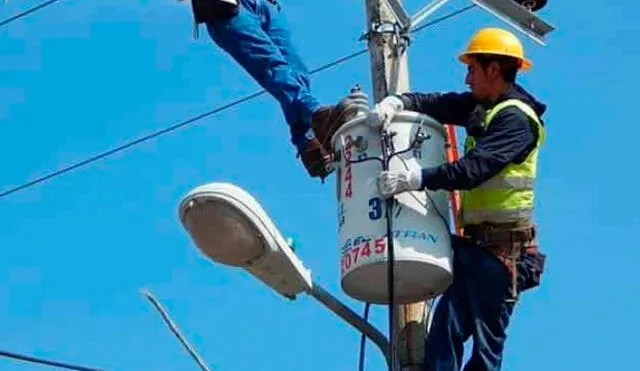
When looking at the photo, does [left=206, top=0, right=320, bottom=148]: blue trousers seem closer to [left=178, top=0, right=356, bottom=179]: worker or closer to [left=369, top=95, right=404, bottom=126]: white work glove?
[left=178, top=0, right=356, bottom=179]: worker

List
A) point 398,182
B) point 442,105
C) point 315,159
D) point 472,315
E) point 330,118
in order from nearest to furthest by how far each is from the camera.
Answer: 1. point 398,182
2. point 472,315
3. point 442,105
4. point 330,118
5. point 315,159

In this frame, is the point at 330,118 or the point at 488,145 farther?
the point at 330,118

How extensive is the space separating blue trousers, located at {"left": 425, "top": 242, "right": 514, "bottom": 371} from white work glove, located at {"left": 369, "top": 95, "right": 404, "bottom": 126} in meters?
0.57

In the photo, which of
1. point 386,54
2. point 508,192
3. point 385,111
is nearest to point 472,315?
point 508,192

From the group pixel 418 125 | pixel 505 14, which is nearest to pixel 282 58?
pixel 505 14

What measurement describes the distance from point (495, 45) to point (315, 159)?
1260 millimetres

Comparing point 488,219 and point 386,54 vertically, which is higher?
point 386,54

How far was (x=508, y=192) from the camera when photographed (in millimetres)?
6777

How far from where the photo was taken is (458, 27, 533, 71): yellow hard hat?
6984 mm

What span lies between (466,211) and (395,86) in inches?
43.9

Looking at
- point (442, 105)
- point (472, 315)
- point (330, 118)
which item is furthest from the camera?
point (330, 118)

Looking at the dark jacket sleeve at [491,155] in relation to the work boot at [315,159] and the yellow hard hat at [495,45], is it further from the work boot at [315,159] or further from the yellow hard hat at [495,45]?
the work boot at [315,159]

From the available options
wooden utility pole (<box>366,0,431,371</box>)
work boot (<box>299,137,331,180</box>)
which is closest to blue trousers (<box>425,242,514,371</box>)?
wooden utility pole (<box>366,0,431,371</box>)

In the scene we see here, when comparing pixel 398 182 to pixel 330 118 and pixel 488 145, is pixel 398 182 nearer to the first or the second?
pixel 488 145
